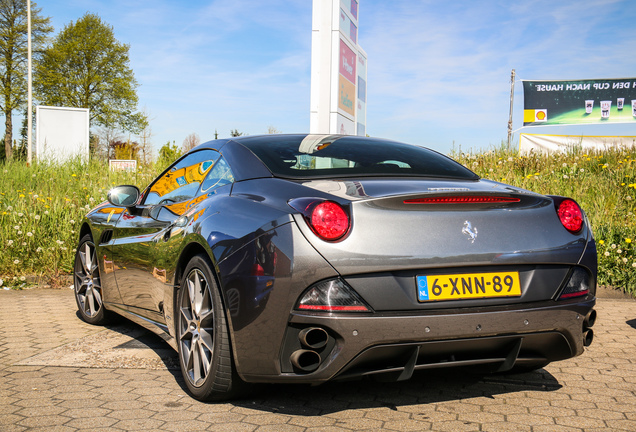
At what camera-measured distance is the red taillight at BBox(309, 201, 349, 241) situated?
2.91m

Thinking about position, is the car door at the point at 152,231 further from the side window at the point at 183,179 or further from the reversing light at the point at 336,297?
the reversing light at the point at 336,297

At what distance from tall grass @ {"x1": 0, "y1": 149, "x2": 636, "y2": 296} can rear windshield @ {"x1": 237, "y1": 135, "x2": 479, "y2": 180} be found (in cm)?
431

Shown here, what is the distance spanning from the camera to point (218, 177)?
3934 millimetres

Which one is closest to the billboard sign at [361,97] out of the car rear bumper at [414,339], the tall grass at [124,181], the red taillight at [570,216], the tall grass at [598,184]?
the tall grass at [124,181]

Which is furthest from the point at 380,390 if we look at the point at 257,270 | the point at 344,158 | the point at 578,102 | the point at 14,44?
the point at 14,44

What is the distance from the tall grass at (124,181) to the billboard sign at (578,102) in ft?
31.7

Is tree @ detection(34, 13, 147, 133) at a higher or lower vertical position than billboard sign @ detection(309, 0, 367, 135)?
higher

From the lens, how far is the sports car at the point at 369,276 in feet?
9.52

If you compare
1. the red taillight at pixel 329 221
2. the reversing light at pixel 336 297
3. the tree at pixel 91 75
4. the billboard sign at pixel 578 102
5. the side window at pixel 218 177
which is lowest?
the reversing light at pixel 336 297

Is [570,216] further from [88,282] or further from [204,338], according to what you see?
[88,282]

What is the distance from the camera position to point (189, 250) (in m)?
3.72

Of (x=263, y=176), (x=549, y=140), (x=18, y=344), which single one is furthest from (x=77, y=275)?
(x=549, y=140)

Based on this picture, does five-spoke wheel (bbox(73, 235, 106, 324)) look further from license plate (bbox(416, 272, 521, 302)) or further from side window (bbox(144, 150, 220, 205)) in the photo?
license plate (bbox(416, 272, 521, 302))

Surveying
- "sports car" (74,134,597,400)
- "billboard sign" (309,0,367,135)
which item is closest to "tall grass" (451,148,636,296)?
"billboard sign" (309,0,367,135)
